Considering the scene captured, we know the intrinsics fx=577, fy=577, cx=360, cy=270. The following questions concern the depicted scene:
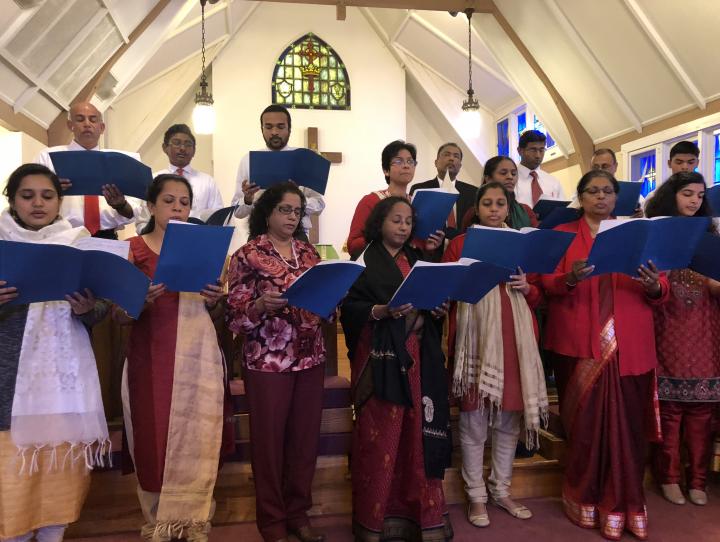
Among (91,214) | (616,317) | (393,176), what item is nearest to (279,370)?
(393,176)

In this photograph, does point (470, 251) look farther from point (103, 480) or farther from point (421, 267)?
point (103, 480)

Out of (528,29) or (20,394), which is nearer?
(20,394)

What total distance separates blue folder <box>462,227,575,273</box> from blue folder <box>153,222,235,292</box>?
37.3 inches

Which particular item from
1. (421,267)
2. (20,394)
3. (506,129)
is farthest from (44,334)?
(506,129)

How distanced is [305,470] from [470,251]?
108cm

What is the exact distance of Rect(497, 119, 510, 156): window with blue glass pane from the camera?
28.9 ft

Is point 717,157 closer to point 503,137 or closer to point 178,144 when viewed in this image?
point 503,137

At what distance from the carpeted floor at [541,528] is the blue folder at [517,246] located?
3.72 ft

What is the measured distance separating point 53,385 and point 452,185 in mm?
2485

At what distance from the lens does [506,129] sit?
8898 mm

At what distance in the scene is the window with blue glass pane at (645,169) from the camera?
6180 millimetres

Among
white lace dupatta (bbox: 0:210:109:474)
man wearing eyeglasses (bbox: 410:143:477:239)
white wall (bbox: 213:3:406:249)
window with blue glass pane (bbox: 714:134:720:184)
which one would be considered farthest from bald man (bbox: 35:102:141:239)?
white wall (bbox: 213:3:406:249)

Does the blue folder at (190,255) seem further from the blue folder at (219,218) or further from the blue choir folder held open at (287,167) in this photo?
the blue choir folder held open at (287,167)

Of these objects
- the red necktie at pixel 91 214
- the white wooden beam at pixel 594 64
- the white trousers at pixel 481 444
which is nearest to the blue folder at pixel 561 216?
the white trousers at pixel 481 444
